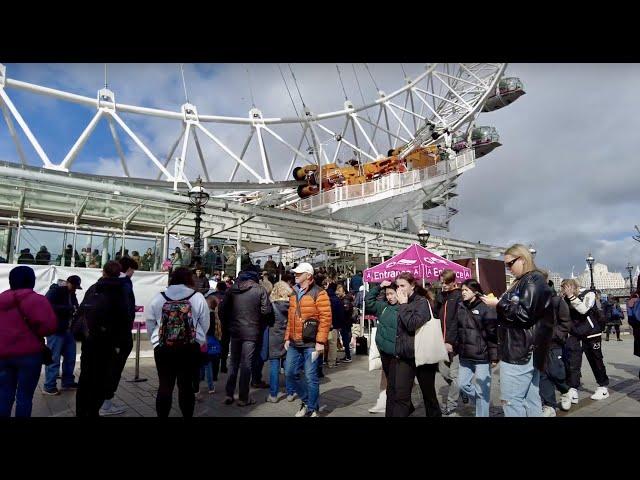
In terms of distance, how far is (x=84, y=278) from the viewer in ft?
29.0

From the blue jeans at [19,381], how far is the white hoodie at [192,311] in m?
1.09

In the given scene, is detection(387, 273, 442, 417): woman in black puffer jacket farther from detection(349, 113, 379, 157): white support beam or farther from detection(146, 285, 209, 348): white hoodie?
detection(349, 113, 379, 157): white support beam

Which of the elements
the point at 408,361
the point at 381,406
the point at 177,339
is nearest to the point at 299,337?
the point at 381,406

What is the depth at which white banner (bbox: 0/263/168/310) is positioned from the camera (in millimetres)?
8280

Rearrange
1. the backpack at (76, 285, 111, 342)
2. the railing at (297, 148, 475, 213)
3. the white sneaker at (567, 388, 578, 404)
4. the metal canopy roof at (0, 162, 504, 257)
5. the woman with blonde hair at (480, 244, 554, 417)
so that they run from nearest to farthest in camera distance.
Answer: the woman with blonde hair at (480, 244, 554, 417) → the backpack at (76, 285, 111, 342) → the white sneaker at (567, 388, 578, 404) → the metal canopy roof at (0, 162, 504, 257) → the railing at (297, 148, 475, 213)

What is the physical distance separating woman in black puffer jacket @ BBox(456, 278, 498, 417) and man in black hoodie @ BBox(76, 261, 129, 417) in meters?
4.01

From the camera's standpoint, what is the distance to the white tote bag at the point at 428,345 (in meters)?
4.11

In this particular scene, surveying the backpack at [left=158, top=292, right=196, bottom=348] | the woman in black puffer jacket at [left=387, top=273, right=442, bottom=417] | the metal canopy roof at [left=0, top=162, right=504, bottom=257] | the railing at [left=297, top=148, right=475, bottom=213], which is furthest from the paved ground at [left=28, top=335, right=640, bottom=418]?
the railing at [left=297, top=148, right=475, bottom=213]

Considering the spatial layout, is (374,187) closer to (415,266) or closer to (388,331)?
(415,266)

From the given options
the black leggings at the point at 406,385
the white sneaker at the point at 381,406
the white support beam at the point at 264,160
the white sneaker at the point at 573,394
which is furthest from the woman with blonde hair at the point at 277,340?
the white support beam at the point at 264,160

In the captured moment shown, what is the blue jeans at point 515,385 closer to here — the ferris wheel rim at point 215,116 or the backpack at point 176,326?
the backpack at point 176,326

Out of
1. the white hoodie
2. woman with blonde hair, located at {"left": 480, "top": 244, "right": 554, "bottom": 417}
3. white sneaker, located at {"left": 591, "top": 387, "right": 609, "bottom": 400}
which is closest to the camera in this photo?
woman with blonde hair, located at {"left": 480, "top": 244, "right": 554, "bottom": 417}

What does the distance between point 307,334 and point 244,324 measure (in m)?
1.03
